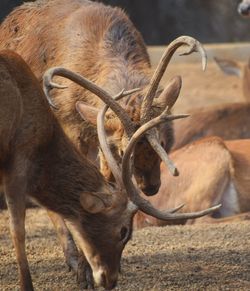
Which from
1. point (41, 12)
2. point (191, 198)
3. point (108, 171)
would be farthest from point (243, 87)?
point (108, 171)

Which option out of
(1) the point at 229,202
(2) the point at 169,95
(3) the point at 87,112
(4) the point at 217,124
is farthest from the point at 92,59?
(4) the point at 217,124

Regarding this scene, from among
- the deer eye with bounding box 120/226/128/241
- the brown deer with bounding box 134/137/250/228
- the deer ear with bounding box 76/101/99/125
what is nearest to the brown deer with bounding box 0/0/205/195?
the deer ear with bounding box 76/101/99/125

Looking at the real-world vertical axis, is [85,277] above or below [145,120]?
below

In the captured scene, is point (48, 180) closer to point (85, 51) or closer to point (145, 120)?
point (145, 120)

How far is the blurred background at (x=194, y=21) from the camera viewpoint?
22578 mm

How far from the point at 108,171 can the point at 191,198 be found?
10.4ft

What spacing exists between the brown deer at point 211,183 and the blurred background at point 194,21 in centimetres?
1122

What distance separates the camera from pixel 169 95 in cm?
829

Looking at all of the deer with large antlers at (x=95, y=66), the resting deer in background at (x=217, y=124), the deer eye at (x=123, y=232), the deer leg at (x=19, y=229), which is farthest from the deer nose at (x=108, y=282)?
A: the resting deer in background at (x=217, y=124)

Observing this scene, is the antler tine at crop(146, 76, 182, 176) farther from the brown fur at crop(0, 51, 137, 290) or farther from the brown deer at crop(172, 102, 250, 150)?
the brown deer at crop(172, 102, 250, 150)

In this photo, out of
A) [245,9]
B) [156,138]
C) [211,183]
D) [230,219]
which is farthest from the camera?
[245,9]

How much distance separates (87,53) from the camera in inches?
349

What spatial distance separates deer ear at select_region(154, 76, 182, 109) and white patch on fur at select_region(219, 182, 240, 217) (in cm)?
303

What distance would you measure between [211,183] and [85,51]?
9.28 feet
